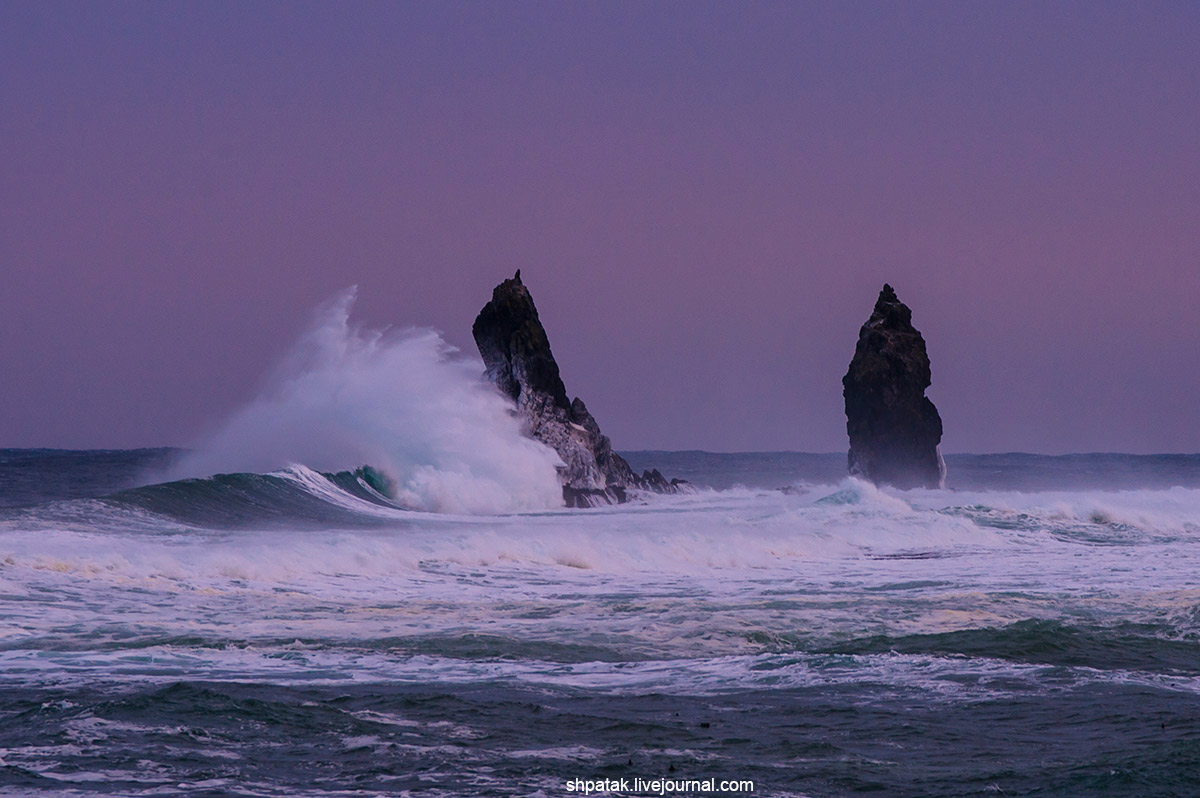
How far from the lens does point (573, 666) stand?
32.1ft

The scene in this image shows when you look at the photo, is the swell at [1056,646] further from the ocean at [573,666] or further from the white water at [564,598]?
the white water at [564,598]

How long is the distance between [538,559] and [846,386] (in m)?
28.6

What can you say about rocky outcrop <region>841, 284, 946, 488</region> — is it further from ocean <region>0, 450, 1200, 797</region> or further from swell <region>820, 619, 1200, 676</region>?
swell <region>820, 619, 1200, 676</region>

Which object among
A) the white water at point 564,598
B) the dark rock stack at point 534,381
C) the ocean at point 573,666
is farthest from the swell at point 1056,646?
the dark rock stack at point 534,381

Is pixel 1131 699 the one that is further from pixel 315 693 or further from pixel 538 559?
pixel 538 559

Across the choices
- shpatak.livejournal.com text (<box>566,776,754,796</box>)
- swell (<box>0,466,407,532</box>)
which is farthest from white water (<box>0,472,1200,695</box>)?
shpatak.livejournal.com text (<box>566,776,754,796</box>)

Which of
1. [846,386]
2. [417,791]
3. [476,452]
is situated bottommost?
[417,791]

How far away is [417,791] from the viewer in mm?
6109

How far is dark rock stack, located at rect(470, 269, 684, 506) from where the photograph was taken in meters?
41.6

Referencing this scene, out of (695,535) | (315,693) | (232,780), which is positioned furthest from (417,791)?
(695,535)

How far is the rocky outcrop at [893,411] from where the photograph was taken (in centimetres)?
4447

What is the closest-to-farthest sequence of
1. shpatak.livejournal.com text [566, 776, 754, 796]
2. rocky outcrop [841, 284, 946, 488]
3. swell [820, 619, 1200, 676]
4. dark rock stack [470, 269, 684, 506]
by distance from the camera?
shpatak.livejournal.com text [566, 776, 754, 796] → swell [820, 619, 1200, 676] → dark rock stack [470, 269, 684, 506] → rocky outcrop [841, 284, 946, 488]

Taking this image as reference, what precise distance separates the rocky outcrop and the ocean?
22423mm

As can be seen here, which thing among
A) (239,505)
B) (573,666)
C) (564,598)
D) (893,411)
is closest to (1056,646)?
(573,666)
